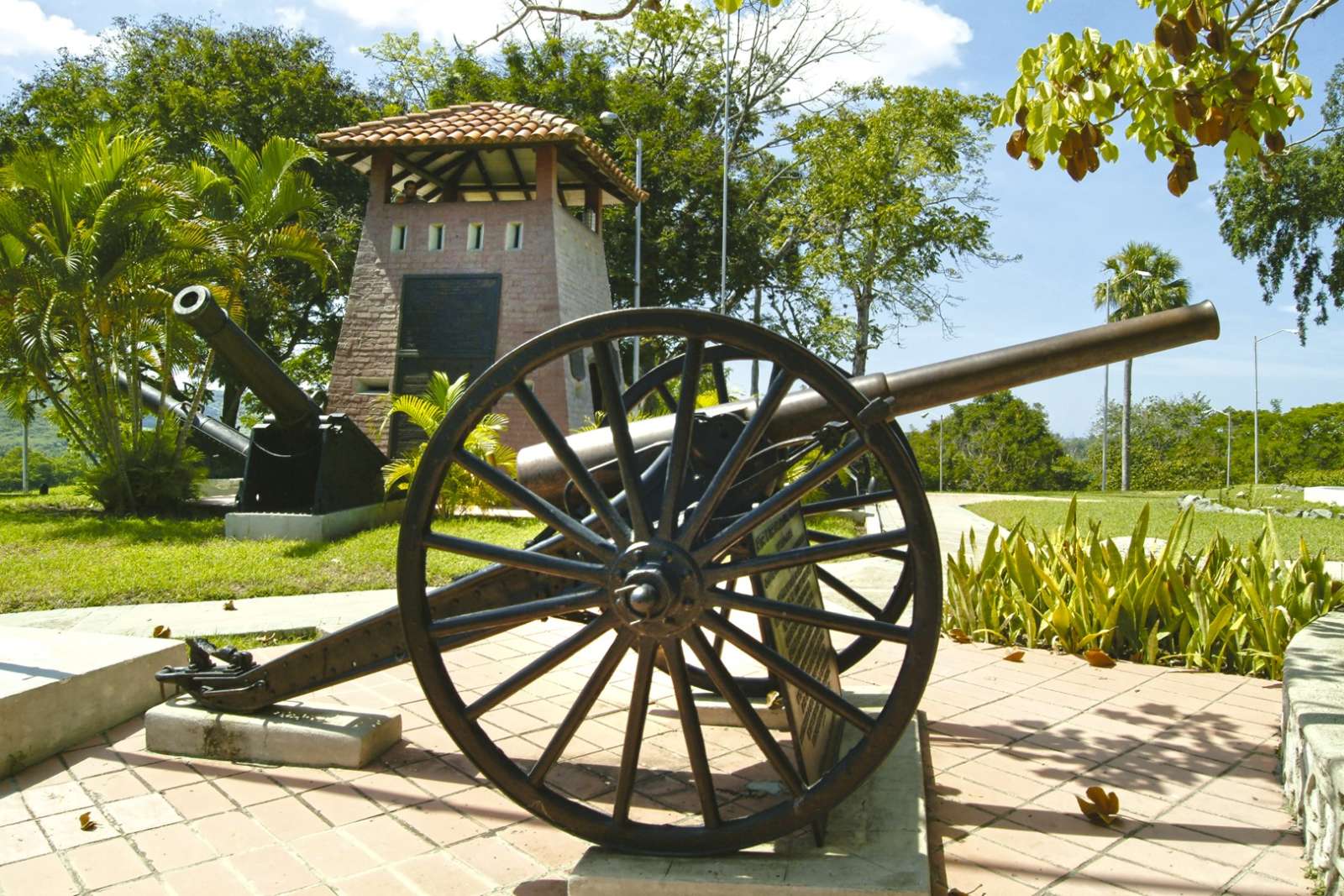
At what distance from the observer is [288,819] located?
3006 mm

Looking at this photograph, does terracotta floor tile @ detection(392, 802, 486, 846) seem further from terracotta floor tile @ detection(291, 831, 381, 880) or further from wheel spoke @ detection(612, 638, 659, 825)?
wheel spoke @ detection(612, 638, 659, 825)

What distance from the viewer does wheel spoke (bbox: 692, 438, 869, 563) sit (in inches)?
96.0

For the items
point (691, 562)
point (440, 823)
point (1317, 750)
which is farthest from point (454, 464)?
point (1317, 750)

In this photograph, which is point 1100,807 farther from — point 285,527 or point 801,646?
point 285,527

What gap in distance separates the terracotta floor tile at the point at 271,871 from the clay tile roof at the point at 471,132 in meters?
13.2

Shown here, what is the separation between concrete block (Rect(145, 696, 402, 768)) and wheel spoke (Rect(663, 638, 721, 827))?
1519 millimetres

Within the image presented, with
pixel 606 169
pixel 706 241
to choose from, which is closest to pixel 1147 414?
pixel 706 241

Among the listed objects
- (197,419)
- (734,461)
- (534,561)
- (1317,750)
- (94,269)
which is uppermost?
(94,269)

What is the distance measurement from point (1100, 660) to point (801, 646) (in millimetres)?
2666

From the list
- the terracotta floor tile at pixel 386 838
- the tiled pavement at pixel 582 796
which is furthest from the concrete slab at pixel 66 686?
the terracotta floor tile at pixel 386 838

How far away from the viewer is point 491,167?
1764cm

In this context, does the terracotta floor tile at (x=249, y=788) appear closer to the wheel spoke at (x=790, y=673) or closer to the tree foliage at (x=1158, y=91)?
the wheel spoke at (x=790, y=673)

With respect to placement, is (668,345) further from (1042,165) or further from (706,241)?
(1042,165)

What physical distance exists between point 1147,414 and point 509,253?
42.3m
